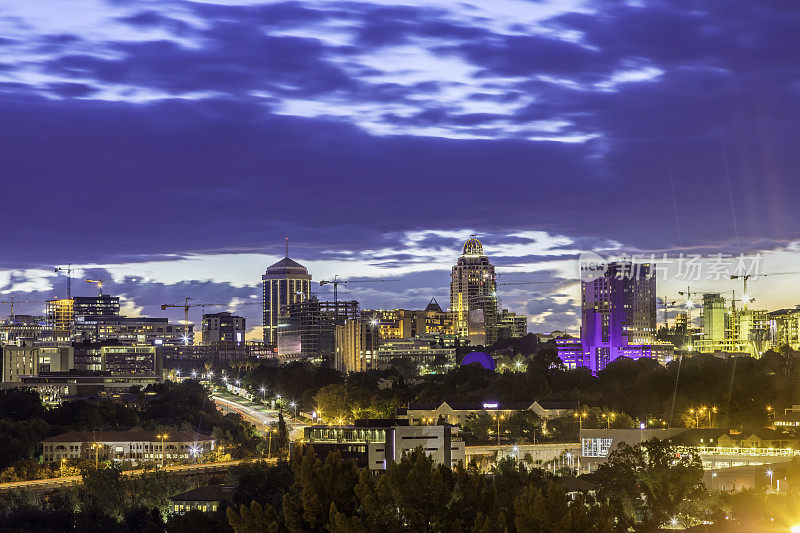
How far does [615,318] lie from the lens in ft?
515

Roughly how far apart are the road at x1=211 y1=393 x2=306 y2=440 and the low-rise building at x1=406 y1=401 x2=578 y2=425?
9.63 meters

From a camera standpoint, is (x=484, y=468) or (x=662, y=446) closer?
(x=662, y=446)

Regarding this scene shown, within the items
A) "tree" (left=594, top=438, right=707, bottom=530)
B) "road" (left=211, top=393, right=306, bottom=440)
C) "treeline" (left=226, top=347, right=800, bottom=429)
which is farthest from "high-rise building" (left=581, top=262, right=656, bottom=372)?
"tree" (left=594, top=438, right=707, bottom=530)

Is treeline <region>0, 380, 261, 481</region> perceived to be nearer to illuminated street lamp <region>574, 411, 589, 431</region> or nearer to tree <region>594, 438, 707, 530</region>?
illuminated street lamp <region>574, 411, 589, 431</region>

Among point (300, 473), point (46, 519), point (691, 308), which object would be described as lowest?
point (46, 519)

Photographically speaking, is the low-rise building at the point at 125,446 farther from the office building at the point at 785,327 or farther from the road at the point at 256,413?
the office building at the point at 785,327

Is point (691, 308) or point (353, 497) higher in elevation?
point (691, 308)

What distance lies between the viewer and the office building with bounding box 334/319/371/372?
185375mm

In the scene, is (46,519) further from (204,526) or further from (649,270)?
(649,270)

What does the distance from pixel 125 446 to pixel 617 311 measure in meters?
79.8

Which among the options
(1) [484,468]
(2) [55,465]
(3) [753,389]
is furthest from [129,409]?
(3) [753,389]

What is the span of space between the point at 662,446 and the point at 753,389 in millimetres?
42255

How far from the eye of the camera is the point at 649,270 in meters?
176

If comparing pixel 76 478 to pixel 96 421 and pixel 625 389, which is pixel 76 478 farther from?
pixel 625 389
